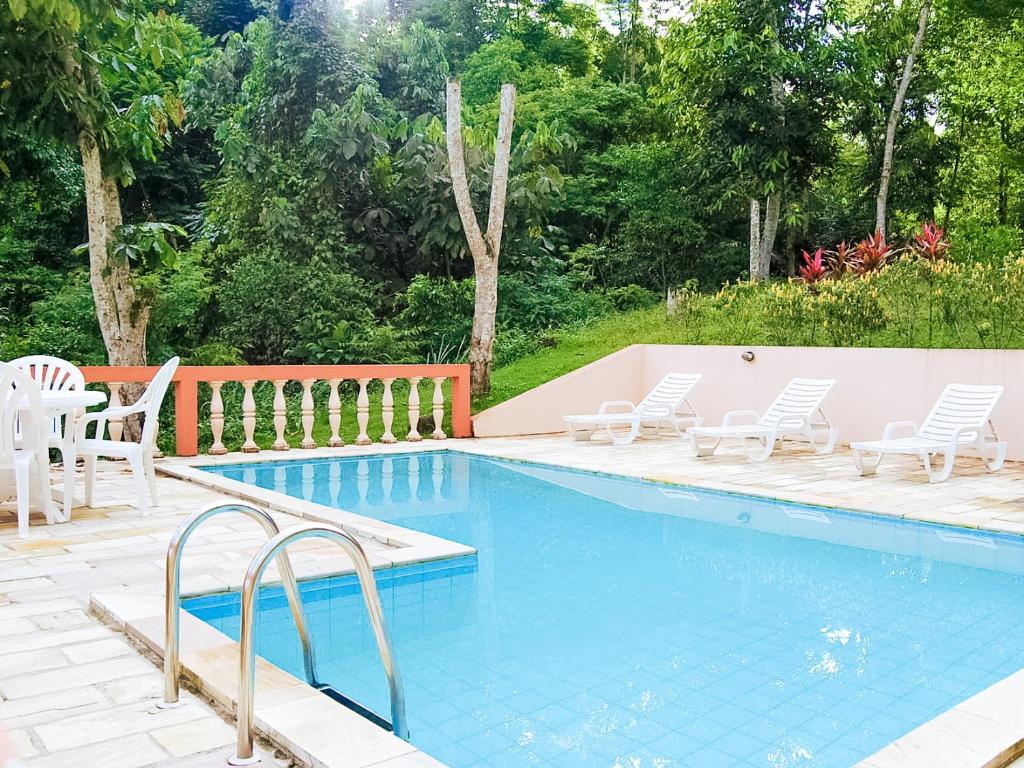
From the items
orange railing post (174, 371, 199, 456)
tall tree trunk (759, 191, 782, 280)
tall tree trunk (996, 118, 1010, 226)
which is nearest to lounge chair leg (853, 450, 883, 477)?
orange railing post (174, 371, 199, 456)

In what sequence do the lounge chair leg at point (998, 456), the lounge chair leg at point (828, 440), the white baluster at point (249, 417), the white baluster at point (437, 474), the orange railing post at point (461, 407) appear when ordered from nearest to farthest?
the white baluster at point (437, 474), the lounge chair leg at point (998, 456), the white baluster at point (249, 417), the lounge chair leg at point (828, 440), the orange railing post at point (461, 407)

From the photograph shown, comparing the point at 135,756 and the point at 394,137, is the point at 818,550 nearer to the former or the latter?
the point at 135,756

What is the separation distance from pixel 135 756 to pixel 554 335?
43.7 feet

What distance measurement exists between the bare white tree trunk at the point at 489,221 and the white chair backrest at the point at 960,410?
18.5 feet

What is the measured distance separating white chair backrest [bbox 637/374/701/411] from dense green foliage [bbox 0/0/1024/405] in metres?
1.51

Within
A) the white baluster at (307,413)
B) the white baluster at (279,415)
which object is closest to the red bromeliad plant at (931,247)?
the white baluster at (307,413)

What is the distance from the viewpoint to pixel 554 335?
15.6 meters

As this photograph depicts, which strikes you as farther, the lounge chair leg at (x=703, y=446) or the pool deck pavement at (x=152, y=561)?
the lounge chair leg at (x=703, y=446)

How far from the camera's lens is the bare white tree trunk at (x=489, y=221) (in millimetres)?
11625

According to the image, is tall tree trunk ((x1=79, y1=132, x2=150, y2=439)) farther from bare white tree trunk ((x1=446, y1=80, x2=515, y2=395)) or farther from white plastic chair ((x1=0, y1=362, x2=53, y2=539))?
white plastic chair ((x1=0, y1=362, x2=53, y2=539))

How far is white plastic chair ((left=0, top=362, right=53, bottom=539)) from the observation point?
5.21 meters

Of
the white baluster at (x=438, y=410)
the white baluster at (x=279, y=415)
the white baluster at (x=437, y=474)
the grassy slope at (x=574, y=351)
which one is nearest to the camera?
the white baluster at (x=437, y=474)

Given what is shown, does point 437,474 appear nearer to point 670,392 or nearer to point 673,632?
point 670,392

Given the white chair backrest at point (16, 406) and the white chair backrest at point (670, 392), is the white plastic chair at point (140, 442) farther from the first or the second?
the white chair backrest at point (670, 392)
